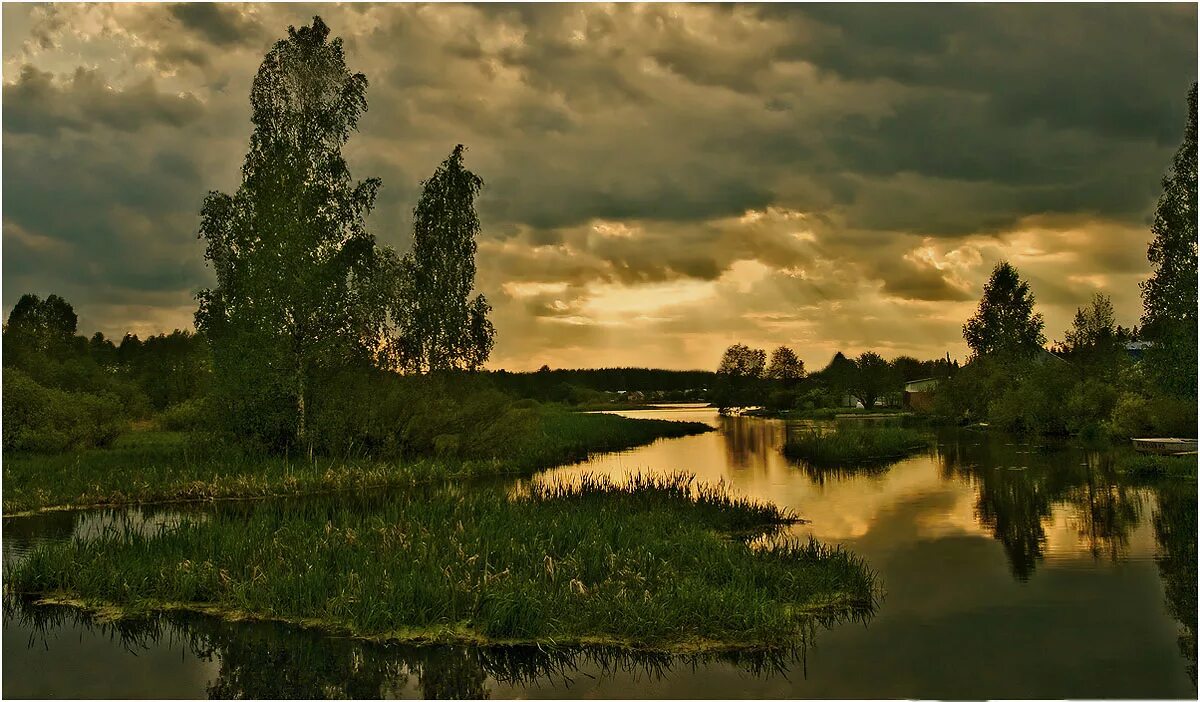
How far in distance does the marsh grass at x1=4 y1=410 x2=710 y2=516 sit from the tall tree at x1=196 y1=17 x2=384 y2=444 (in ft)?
8.88

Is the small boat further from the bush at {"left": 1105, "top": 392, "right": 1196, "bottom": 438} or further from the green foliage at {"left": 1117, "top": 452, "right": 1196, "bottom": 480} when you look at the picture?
the bush at {"left": 1105, "top": 392, "right": 1196, "bottom": 438}

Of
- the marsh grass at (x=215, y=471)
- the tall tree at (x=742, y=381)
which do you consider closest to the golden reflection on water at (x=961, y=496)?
the marsh grass at (x=215, y=471)

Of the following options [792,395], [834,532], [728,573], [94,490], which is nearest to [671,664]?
[728,573]

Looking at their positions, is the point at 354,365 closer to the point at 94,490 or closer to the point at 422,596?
the point at 94,490

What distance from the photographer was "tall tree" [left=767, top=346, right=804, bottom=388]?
184 meters

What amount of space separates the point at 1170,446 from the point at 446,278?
34.9 metres

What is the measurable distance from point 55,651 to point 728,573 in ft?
37.1

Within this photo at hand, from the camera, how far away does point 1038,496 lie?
31.5 m

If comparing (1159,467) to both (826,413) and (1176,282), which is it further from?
(826,413)

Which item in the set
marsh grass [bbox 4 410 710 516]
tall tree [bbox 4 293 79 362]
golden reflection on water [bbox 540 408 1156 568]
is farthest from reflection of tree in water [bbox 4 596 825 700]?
tall tree [bbox 4 293 79 362]

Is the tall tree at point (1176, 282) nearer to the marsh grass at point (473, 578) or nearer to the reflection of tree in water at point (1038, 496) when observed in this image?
the reflection of tree in water at point (1038, 496)

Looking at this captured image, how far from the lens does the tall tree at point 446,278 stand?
137 ft

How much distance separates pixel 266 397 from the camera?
1390 inches

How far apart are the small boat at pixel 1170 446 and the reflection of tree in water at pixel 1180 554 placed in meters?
7.84
